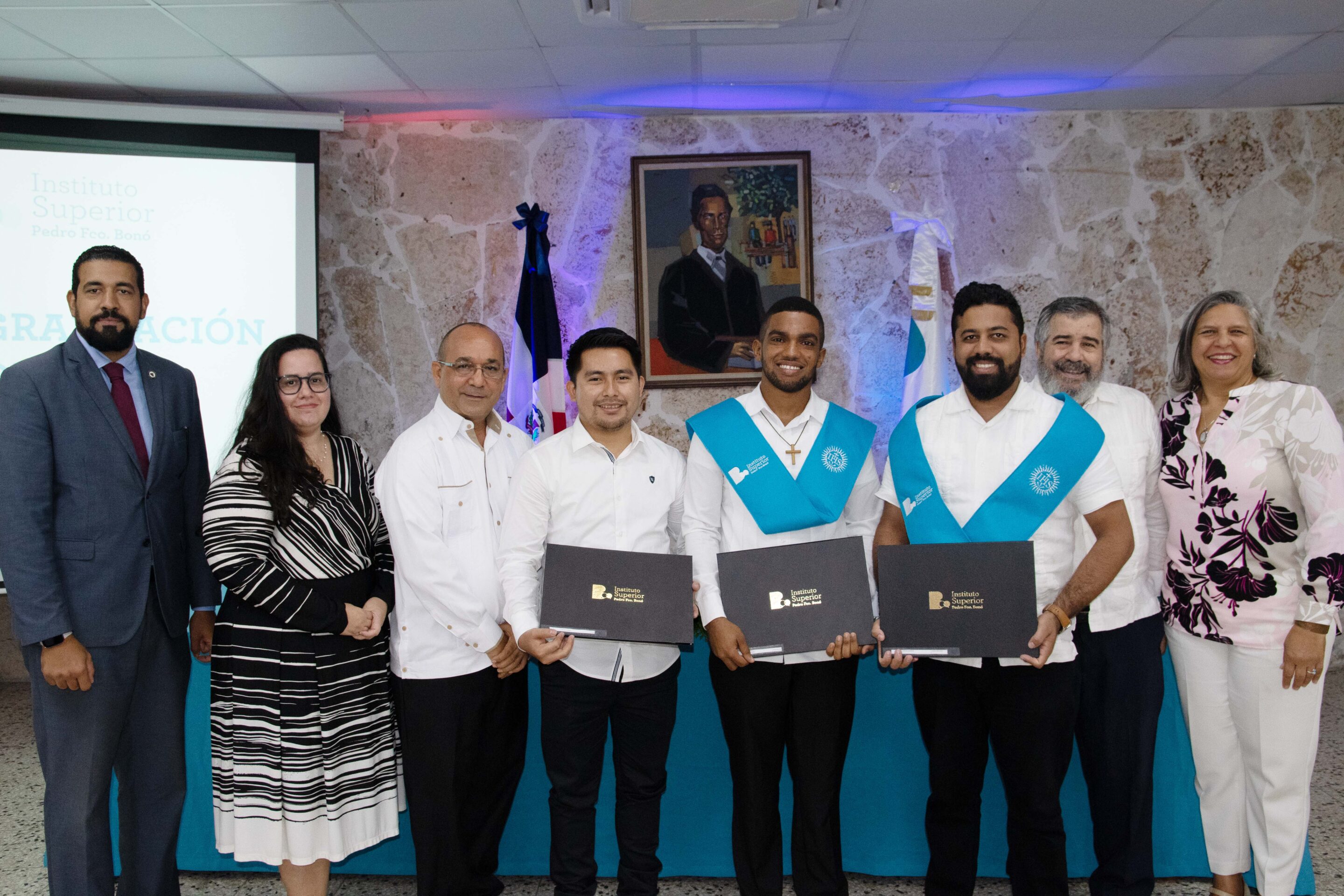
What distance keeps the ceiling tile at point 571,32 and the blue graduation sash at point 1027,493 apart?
2.36 metres

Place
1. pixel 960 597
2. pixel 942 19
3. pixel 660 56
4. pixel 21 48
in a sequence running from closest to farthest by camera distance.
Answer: pixel 960 597 → pixel 942 19 → pixel 21 48 → pixel 660 56

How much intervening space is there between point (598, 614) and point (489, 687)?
0.47 metres

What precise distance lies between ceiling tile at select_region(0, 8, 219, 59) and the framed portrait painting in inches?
84.6

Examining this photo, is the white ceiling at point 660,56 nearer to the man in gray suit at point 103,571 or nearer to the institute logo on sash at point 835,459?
the man in gray suit at point 103,571

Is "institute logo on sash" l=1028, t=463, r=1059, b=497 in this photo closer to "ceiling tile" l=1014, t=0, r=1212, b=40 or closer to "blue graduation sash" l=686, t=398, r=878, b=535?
"blue graduation sash" l=686, t=398, r=878, b=535

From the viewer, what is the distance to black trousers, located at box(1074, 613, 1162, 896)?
2125mm

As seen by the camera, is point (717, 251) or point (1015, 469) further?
point (717, 251)

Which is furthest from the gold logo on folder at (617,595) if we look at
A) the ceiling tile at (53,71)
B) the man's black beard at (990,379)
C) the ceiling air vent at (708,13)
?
the ceiling tile at (53,71)

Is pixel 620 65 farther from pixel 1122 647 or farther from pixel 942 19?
pixel 1122 647

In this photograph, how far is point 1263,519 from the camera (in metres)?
2.03

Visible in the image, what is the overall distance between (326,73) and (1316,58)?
4615mm

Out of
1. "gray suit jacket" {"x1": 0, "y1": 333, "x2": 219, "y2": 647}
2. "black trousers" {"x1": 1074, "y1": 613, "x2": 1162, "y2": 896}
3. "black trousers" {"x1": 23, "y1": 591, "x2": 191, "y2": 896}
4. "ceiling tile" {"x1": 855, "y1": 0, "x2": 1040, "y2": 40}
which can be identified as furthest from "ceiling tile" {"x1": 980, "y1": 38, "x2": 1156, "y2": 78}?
"black trousers" {"x1": 23, "y1": 591, "x2": 191, "y2": 896}

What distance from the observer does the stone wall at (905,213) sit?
4.42m

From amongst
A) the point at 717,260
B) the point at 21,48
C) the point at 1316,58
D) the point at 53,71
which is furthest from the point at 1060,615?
the point at 53,71
